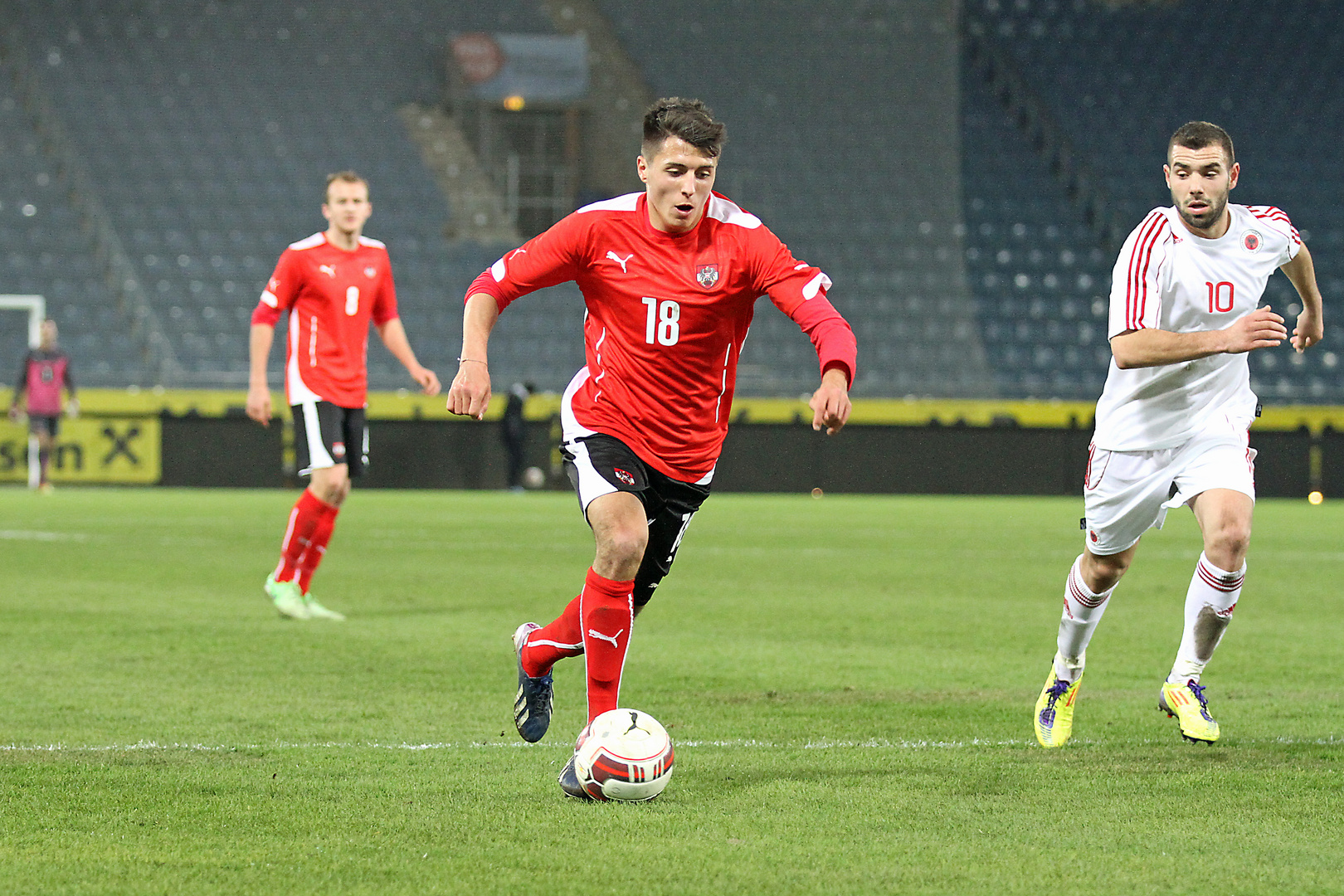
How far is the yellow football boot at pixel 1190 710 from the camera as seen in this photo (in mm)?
5023

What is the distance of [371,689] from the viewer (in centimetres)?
611

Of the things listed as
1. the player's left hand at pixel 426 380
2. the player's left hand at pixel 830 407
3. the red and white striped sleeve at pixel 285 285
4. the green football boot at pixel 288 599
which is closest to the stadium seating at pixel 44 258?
the red and white striped sleeve at pixel 285 285

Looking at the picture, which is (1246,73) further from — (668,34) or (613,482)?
(613,482)

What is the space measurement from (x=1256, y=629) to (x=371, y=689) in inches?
182

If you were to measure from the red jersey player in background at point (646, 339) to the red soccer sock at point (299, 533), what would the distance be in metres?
3.96

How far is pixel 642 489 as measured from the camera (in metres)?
4.67

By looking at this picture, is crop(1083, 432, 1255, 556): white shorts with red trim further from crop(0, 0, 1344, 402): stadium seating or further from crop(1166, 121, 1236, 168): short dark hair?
crop(0, 0, 1344, 402): stadium seating

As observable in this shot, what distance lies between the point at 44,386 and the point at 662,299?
17.8m

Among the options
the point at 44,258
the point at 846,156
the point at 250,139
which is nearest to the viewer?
the point at 44,258

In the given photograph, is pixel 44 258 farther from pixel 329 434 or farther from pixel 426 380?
pixel 329 434

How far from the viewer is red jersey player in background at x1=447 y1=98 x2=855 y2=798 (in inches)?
181

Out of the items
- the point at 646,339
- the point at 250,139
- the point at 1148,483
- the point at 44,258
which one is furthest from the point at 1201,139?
the point at 250,139

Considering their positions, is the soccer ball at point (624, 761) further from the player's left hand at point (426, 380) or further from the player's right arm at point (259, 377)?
the player's right arm at point (259, 377)

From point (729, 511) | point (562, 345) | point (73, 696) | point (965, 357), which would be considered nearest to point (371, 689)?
point (73, 696)
